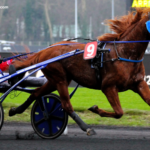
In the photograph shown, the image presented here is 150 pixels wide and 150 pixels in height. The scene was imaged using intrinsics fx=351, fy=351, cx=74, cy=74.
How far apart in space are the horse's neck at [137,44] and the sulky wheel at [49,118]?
1275 mm

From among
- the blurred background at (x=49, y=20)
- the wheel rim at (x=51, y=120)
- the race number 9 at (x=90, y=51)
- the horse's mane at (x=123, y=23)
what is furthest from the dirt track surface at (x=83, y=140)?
the blurred background at (x=49, y=20)

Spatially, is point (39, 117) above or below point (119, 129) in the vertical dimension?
above

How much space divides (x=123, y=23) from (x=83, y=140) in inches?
65.1

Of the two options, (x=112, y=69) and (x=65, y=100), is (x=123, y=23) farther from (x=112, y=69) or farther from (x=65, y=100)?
(x=65, y=100)

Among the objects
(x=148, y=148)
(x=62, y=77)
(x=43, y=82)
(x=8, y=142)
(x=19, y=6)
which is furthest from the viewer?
(x=19, y=6)

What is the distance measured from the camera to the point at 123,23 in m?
4.74

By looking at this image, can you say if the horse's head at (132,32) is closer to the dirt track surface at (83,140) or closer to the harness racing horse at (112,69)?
the harness racing horse at (112,69)

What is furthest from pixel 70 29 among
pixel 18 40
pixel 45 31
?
pixel 18 40

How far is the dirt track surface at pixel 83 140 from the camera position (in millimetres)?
4070

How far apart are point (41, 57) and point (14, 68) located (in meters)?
0.43

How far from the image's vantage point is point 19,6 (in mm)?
28516

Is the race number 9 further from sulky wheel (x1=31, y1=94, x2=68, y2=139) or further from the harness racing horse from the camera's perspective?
sulky wheel (x1=31, y1=94, x2=68, y2=139)

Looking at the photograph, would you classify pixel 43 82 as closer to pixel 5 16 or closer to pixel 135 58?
pixel 135 58

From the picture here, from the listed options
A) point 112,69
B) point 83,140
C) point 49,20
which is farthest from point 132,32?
point 49,20
